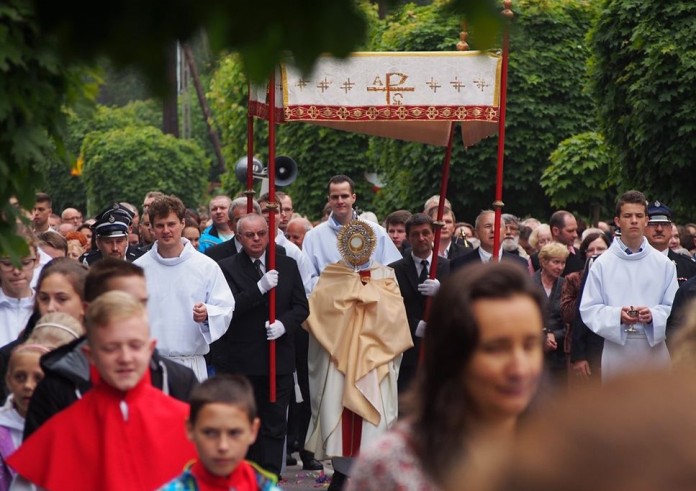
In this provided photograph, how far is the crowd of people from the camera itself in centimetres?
271

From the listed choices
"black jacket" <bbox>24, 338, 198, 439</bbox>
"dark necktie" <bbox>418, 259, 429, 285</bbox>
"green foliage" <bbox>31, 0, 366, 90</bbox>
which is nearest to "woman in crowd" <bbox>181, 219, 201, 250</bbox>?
"dark necktie" <bbox>418, 259, 429, 285</bbox>

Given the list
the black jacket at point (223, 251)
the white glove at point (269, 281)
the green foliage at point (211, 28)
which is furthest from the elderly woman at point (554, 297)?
the green foliage at point (211, 28)

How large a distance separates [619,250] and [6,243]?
6.76m

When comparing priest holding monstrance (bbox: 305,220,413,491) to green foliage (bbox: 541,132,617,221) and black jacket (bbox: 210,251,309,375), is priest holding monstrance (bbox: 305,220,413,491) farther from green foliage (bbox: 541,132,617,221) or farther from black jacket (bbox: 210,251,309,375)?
green foliage (bbox: 541,132,617,221)

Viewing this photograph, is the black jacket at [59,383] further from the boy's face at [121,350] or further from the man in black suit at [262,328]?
the man in black suit at [262,328]

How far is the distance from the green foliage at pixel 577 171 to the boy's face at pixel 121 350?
16.7 metres

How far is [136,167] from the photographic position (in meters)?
42.6

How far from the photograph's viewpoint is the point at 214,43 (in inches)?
74.9

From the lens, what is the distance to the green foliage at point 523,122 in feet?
73.1

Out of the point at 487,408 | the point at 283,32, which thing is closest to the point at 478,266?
Result: the point at 487,408

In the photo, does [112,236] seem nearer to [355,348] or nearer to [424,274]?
[355,348]

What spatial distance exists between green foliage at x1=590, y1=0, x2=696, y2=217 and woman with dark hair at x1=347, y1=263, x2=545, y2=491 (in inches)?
508

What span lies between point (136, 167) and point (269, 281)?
3361cm

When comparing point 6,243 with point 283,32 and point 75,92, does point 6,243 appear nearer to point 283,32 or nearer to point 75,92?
point 75,92
